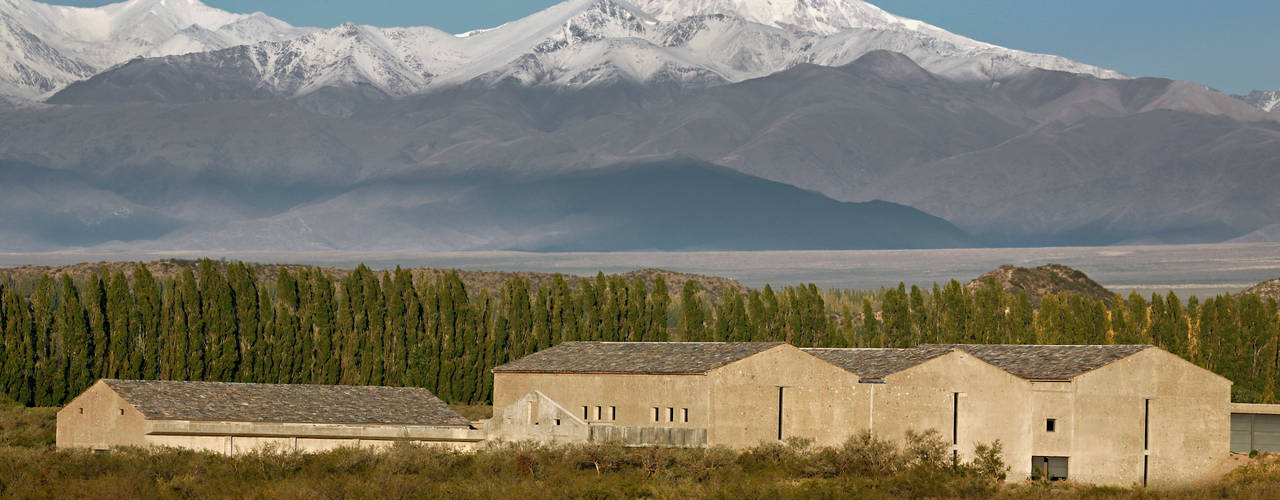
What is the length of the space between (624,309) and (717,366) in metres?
34.5

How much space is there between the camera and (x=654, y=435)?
7438cm

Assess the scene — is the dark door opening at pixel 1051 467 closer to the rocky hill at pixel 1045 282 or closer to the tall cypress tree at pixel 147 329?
the tall cypress tree at pixel 147 329

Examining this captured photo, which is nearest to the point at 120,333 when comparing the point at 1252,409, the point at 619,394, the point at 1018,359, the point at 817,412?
the point at 619,394

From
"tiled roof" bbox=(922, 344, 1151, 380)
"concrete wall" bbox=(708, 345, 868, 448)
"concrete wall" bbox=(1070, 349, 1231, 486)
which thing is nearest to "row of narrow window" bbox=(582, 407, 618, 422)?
"concrete wall" bbox=(708, 345, 868, 448)

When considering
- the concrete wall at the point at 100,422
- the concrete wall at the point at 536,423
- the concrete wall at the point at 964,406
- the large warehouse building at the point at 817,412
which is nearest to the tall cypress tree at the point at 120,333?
the large warehouse building at the point at 817,412

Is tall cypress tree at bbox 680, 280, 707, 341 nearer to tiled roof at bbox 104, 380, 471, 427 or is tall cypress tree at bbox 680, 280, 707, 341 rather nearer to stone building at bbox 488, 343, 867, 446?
tiled roof at bbox 104, 380, 471, 427

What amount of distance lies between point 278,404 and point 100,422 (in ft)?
23.3

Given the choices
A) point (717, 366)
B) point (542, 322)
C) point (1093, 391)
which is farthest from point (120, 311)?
point (1093, 391)

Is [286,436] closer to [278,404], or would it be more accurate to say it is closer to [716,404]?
[278,404]

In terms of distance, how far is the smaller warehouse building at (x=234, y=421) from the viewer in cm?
6956

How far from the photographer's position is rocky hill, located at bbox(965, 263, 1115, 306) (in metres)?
178

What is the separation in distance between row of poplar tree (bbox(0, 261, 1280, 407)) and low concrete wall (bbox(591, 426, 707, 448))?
2826cm

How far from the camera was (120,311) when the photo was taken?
96312mm

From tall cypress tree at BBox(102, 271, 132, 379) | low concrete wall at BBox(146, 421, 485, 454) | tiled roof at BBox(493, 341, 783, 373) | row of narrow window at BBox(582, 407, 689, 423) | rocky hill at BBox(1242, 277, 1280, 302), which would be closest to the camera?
low concrete wall at BBox(146, 421, 485, 454)
